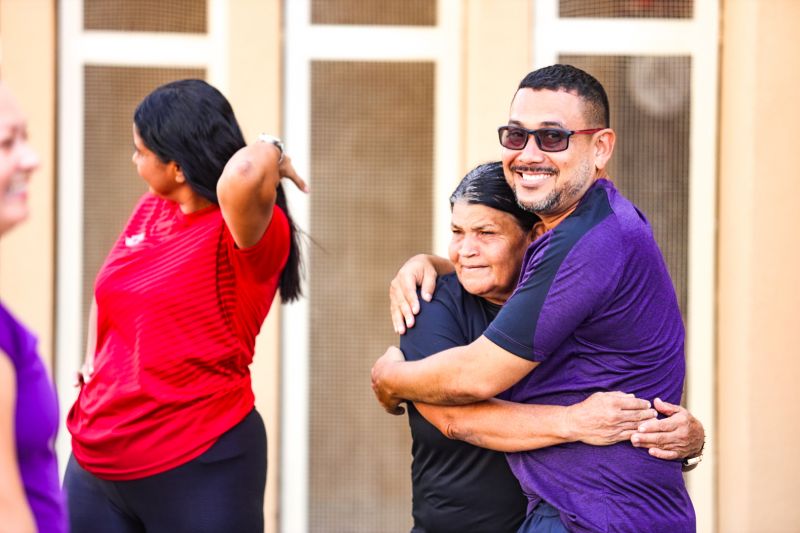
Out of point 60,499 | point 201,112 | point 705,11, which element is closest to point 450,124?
point 705,11

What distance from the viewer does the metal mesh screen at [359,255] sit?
582cm

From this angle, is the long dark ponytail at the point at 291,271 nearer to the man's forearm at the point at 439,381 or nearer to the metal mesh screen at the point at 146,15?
the man's forearm at the point at 439,381

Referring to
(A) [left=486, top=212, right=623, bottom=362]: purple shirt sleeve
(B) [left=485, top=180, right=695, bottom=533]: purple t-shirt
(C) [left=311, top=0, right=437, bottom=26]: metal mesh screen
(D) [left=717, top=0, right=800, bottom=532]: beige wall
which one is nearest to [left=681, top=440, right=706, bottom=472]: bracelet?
(B) [left=485, top=180, right=695, bottom=533]: purple t-shirt

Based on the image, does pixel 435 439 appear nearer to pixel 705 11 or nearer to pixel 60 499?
pixel 60 499

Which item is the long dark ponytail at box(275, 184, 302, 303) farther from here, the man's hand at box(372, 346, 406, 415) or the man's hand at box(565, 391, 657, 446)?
the man's hand at box(565, 391, 657, 446)

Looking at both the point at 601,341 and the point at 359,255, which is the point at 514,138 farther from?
the point at 359,255

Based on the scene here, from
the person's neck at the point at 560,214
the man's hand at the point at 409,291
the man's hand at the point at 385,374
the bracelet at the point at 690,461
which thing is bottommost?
the bracelet at the point at 690,461

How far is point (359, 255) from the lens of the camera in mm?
5891

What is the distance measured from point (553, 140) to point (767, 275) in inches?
119

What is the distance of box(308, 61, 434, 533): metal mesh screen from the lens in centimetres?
582

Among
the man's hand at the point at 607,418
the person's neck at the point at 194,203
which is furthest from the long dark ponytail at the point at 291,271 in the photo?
the man's hand at the point at 607,418

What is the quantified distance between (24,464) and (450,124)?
4213 mm

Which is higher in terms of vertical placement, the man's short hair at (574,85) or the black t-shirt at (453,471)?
the man's short hair at (574,85)

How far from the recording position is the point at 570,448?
2.69 metres
